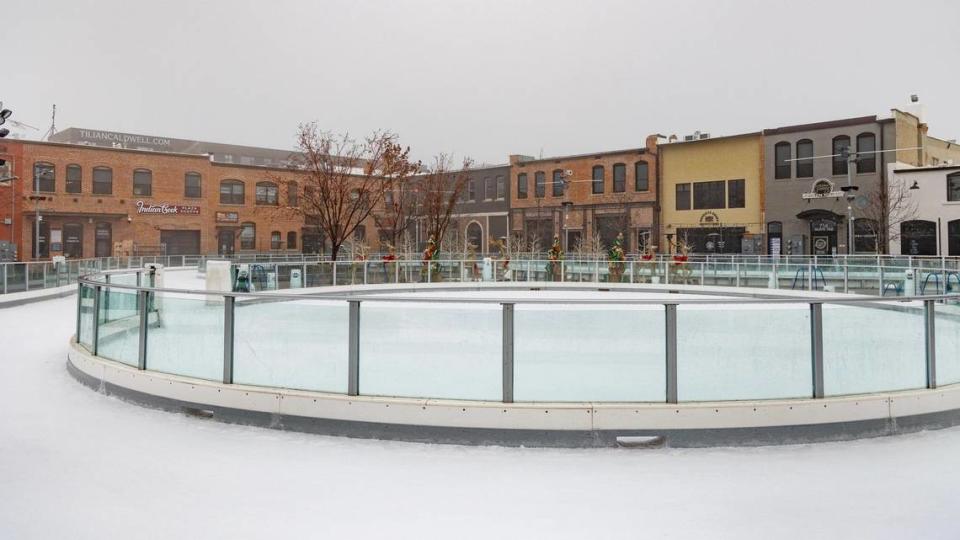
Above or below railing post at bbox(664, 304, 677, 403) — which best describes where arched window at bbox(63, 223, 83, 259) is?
above

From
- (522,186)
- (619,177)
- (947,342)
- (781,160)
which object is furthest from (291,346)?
(522,186)

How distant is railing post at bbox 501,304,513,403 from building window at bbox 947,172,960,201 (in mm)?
38758

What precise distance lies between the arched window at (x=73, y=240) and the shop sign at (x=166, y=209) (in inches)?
160

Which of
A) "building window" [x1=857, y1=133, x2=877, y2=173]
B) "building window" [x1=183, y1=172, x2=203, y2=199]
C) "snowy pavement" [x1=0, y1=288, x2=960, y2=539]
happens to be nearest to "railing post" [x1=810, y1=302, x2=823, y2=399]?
"snowy pavement" [x1=0, y1=288, x2=960, y2=539]

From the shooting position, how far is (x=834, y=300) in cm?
638

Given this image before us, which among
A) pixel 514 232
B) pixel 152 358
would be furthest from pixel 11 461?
→ pixel 514 232

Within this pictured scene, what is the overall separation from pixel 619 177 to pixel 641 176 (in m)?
→ 1.68

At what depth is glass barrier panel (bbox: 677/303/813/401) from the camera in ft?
20.3

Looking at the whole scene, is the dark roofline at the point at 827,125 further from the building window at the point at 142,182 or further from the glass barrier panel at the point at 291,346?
the building window at the point at 142,182

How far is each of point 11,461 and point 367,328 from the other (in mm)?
3008

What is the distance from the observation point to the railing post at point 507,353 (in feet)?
20.2

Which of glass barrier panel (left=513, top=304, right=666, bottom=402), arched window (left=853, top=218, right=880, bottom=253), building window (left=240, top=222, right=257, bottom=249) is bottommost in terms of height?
glass barrier panel (left=513, top=304, right=666, bottom=402)

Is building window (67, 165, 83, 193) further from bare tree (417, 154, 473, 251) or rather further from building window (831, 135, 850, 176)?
building window (831, 135, 850, 176)

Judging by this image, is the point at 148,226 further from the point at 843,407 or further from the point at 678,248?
the point at 843,407
